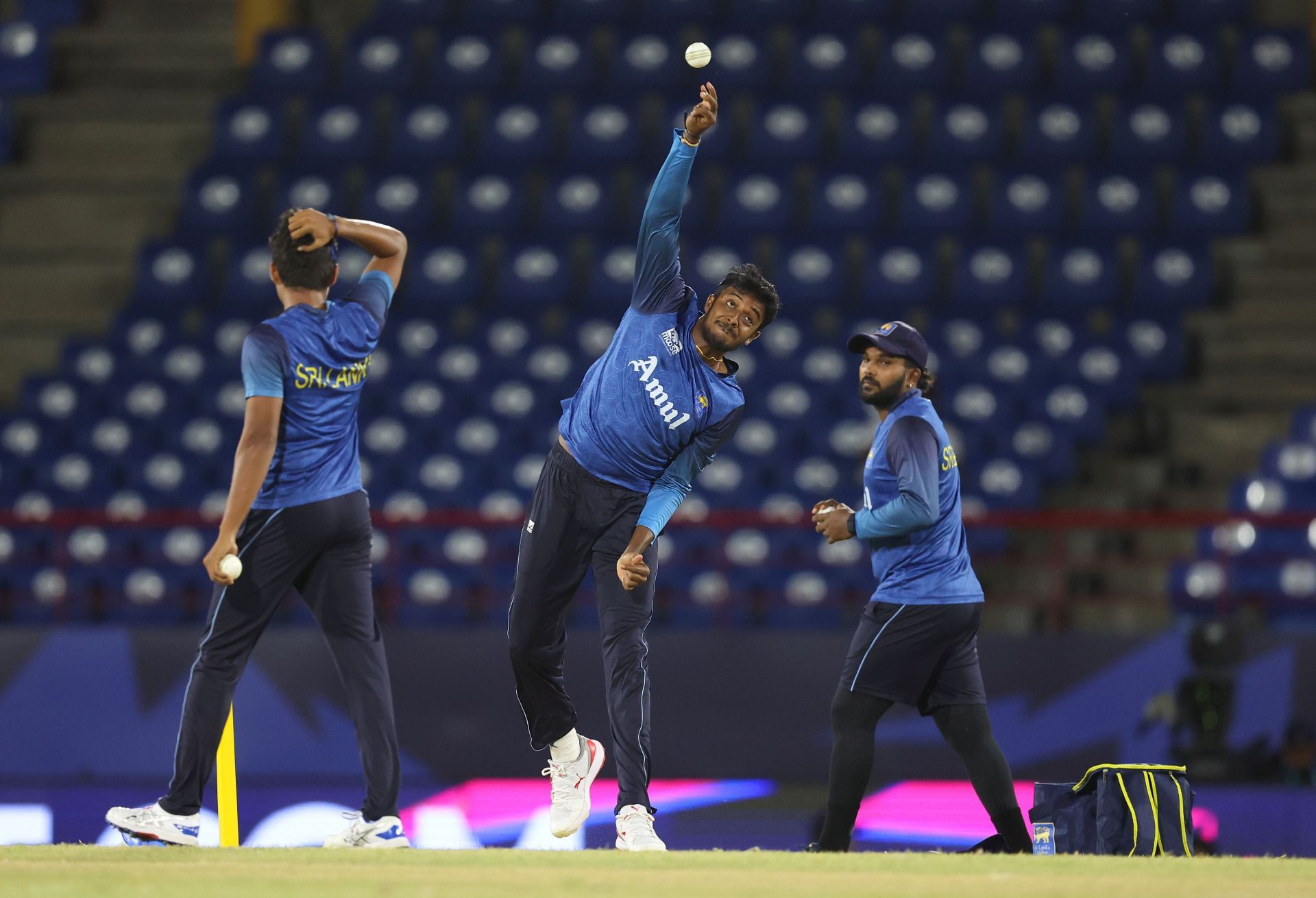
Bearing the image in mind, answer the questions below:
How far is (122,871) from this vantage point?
3.98m

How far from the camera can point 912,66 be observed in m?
13.6

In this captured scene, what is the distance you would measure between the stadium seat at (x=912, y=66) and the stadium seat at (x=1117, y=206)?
1.77 metres

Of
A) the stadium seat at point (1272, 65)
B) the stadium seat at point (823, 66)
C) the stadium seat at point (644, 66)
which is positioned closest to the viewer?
the stadium seat at point (1272, 65)

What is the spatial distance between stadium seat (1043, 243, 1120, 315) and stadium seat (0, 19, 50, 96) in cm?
965

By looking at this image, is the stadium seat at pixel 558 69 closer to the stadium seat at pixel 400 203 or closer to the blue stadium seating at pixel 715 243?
the blue stadium seating at pixel 715 243

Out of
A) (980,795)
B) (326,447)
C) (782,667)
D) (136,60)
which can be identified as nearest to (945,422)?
(782,667)

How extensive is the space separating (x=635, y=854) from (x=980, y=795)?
4.08ft

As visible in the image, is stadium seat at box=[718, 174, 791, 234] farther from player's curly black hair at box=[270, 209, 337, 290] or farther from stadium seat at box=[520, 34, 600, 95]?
player's curly black hair at box=[270, 209, 337, 290]

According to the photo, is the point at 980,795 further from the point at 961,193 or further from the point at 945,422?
the point at 961,193

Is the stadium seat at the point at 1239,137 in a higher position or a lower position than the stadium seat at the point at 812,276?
higher

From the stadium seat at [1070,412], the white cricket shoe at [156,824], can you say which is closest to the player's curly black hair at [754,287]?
the white cricket shoe at [156,824]

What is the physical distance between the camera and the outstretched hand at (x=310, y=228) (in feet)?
15.3

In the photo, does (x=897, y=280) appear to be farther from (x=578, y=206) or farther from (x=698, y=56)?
(x=698, y=56)

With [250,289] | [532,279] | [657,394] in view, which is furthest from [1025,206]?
[657,394]
